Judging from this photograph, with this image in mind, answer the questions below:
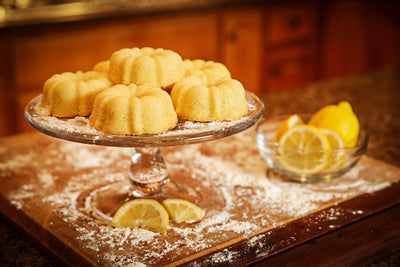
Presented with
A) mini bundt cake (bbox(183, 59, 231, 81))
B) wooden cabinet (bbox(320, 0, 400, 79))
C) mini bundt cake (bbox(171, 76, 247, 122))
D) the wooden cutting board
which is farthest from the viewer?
wooden cabinet (bbox(320, 0, 400, 79))

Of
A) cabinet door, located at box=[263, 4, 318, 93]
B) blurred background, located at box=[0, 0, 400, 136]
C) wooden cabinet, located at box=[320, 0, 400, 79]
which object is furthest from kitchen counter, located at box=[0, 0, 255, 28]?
wooden cabinet, located at box=[320, 0, 400, 79]

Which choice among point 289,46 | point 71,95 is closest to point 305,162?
point 71,95

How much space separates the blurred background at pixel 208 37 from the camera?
2.28m

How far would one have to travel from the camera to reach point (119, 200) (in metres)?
1.04

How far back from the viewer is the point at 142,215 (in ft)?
3.03

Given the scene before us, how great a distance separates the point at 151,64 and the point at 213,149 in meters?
0.40

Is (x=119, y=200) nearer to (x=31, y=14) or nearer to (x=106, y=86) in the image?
(x=106, y=86)

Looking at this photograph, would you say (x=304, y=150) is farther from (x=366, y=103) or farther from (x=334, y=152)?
(x=366, y=103)

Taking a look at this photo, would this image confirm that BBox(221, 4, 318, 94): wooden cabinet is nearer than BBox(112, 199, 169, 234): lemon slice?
No

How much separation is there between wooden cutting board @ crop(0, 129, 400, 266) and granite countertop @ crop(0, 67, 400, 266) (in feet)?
0.21

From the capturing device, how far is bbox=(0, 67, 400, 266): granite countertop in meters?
1.28

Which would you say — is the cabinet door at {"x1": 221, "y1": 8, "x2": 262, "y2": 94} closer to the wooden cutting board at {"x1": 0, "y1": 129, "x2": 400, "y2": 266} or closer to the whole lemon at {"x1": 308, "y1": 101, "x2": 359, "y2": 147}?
the wooden cutting board at {"x1": 0, "y1": 129, "x2": 400, "y2": 266}

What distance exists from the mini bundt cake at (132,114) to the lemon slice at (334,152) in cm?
36

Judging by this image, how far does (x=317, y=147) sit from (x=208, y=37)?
180 cm
